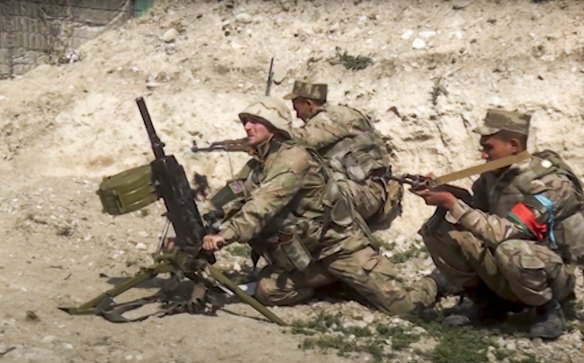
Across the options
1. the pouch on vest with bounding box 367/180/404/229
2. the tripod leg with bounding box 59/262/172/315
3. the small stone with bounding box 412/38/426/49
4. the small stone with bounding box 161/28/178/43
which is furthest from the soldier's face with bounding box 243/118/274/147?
the small stone with bounding box 161/28/178/43

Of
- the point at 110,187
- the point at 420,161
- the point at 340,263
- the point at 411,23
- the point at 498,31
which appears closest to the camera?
the point at 110,187

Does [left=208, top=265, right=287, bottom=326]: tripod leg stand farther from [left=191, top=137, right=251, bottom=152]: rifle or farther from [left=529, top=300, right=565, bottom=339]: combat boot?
[left=191, top=137, right=251, bottom=152]: rifle

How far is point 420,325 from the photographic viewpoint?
5945mm

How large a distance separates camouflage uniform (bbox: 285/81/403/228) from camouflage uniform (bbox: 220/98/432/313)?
58.6 inches

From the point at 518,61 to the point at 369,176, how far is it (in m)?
2.10

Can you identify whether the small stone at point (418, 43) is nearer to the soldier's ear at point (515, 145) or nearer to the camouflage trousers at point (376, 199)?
the camouflage trousers at point (376, 199)

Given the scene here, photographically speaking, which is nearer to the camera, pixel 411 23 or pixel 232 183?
pixel 232 183

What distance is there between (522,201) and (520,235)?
0.80 ft

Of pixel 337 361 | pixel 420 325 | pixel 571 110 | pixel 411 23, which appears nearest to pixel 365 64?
pixel 411 23

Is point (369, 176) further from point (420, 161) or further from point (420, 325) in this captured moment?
point (420, 325)

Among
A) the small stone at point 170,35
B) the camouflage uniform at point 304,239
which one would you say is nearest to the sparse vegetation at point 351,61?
the small stone at point 170,35

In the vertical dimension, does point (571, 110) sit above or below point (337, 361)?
above

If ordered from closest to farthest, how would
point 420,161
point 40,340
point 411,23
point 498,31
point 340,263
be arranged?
point 40,340 < point 340,263 < point 420,161 < point 498,31 < point 411,23

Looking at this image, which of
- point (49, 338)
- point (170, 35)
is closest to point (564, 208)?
point (49, 338)
